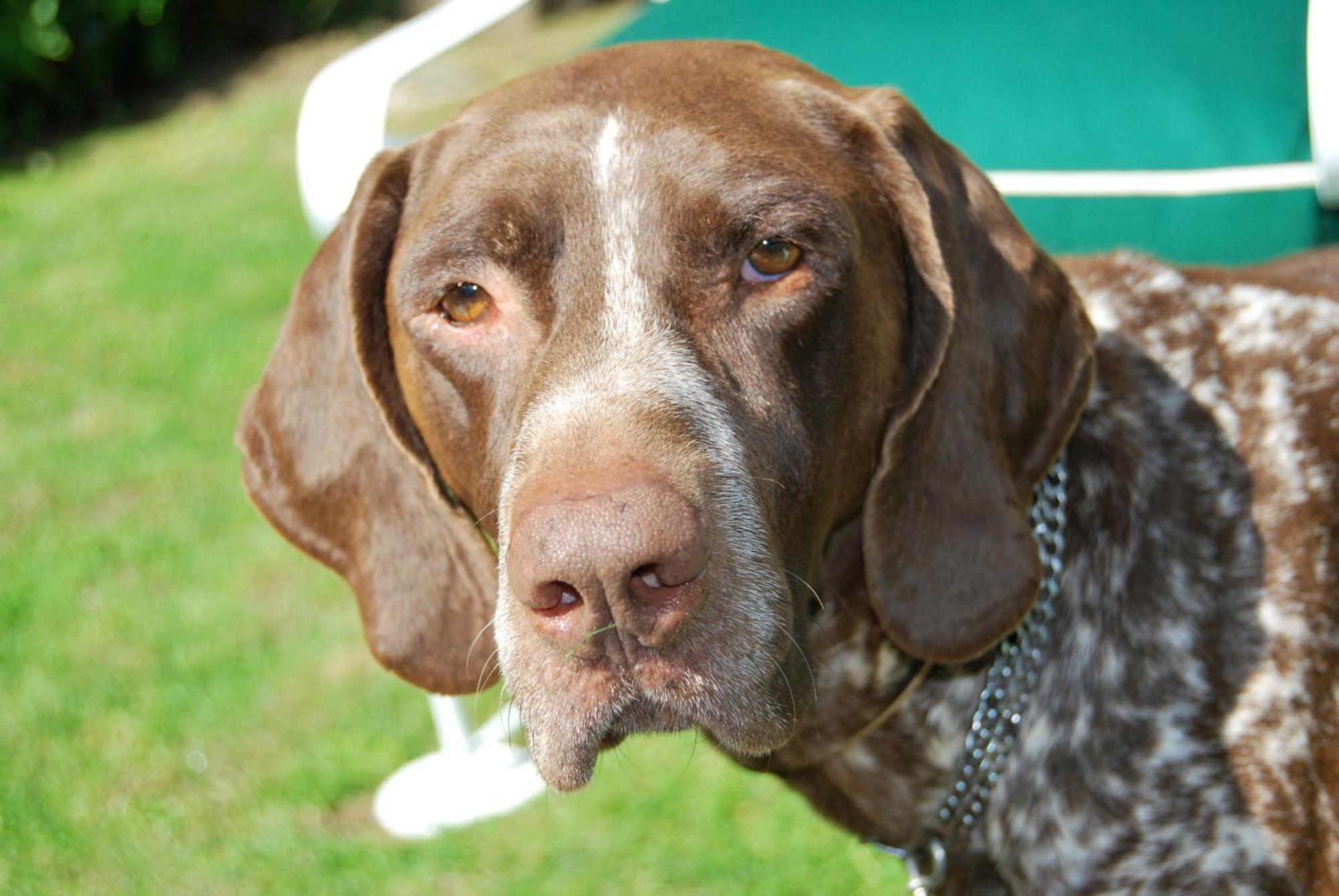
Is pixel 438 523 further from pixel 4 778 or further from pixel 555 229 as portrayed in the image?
pixel 4 778

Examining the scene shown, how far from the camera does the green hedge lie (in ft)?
39.4

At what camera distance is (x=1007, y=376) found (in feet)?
8.98

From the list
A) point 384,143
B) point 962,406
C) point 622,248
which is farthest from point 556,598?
point 384,143

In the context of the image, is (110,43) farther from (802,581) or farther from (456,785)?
(802,581)

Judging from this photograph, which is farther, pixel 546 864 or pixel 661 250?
pixel 546 864

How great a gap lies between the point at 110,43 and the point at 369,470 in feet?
37.8

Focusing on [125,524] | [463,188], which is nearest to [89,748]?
[125,524]

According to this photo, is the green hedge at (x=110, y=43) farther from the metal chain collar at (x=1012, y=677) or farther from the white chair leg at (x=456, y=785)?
the metal chain collar at (x=1012, y=677)

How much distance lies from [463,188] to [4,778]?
3.50 m

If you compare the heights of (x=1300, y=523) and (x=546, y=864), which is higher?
(x=1300, y=523)

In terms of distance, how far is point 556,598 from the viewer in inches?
84.3

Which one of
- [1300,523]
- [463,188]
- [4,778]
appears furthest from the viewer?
[4,778]

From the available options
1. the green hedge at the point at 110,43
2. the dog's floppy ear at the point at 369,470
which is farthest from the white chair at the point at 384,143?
the green hedge at the point at 110,43

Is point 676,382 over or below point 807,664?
over
